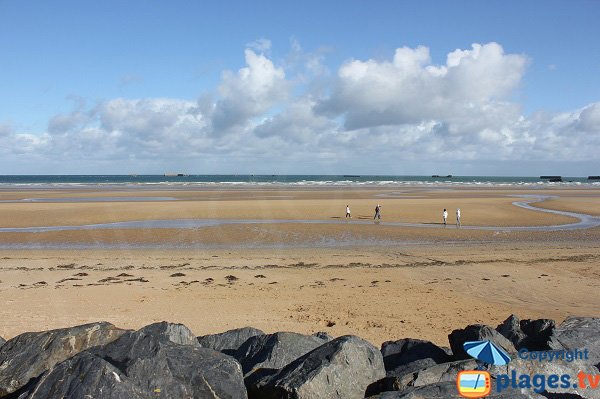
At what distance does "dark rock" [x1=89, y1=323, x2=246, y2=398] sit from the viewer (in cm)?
595

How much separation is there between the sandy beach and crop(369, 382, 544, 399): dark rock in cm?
544

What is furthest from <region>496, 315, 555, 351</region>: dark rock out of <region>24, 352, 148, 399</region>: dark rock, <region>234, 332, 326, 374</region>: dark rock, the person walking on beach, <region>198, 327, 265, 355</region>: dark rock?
the person walking on beach

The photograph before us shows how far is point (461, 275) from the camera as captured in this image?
60.6 ft

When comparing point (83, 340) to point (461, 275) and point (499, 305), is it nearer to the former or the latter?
point (499, 305)

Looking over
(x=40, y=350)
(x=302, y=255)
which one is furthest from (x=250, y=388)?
(x=302, y=255)

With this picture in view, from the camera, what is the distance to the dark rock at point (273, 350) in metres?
7.67

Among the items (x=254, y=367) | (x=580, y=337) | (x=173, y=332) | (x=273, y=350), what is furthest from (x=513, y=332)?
(x=173, y=332)

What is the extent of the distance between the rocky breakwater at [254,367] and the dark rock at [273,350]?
0.7 inches

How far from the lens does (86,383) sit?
547cm

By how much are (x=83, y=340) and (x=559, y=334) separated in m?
7.98

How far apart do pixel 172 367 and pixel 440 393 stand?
3.50 metres

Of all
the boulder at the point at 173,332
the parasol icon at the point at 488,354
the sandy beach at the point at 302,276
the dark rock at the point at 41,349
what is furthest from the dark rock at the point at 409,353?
the dark rock at the point at 41,349

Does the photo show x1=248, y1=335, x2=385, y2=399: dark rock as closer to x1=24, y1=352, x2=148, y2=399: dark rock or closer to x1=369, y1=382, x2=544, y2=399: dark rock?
x1=369, y1=382, x2=544, y2=399: dark rock

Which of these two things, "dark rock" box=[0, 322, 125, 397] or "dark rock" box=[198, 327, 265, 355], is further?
"dark rock" box=[198, 327, 265, 355]
